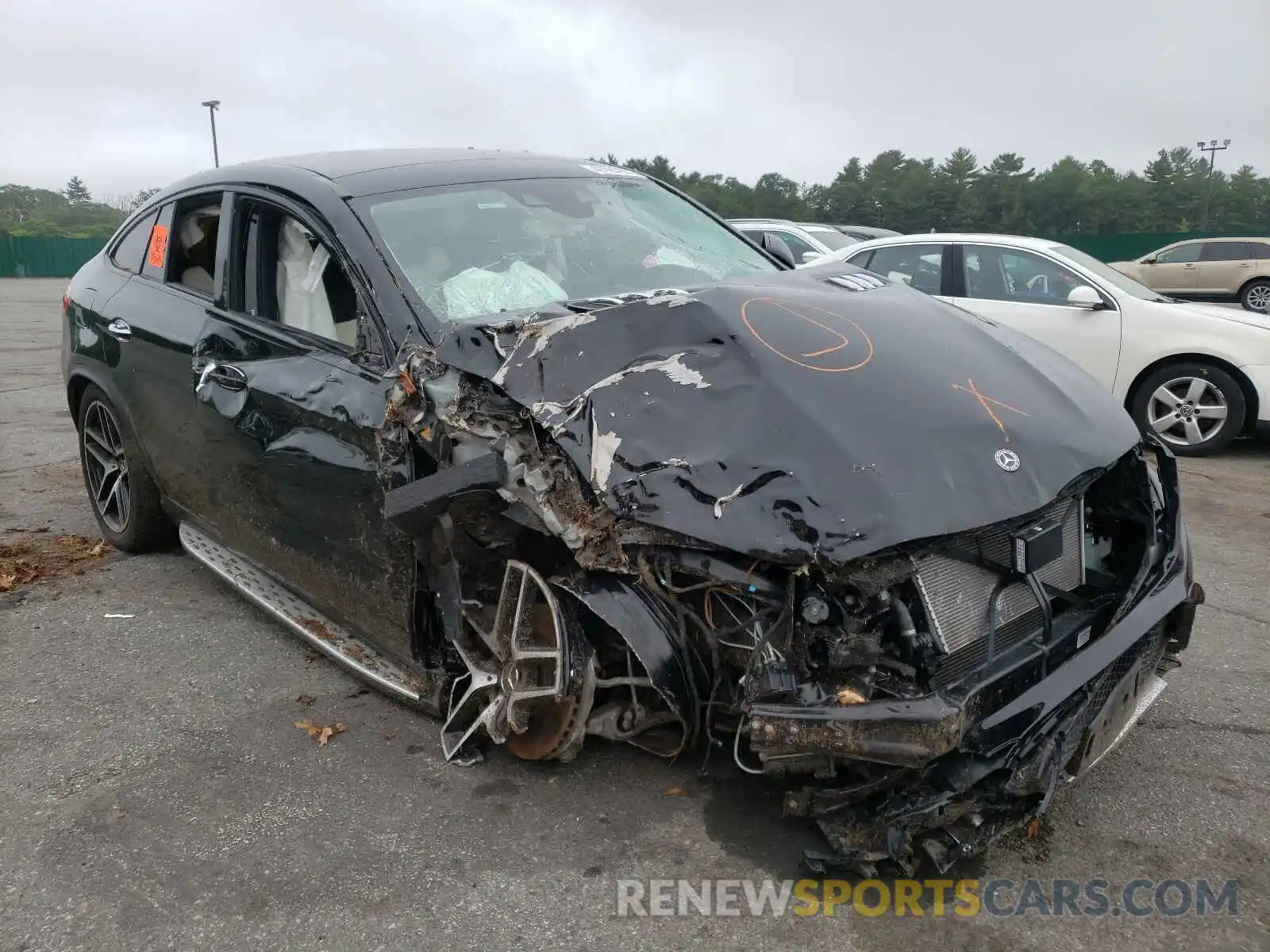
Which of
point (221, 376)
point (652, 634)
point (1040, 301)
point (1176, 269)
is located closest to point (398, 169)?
point (221, 376)

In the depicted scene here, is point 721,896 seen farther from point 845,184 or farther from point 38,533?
point 845,184

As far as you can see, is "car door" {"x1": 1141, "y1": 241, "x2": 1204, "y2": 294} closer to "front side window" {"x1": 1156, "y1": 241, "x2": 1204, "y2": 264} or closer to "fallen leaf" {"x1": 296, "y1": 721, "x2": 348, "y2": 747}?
"front side window" {"x1": 1156, "y1": 241, "x2": 1204, "y2": 264}

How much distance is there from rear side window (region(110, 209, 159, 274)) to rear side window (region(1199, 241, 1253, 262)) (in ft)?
63.3

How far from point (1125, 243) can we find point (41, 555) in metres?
33.9

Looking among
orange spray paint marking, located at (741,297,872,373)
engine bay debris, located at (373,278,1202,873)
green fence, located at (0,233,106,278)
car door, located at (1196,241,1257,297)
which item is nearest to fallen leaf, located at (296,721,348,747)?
engine bay debris, located at (373,278,1202,873)

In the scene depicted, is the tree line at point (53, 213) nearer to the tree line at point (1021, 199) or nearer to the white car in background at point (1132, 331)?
the tree line at point (1021, 199)

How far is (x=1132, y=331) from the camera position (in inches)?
273

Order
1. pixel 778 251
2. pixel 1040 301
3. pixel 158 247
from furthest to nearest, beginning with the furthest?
pixel 1040 301
pixel 158 247
pixel 778 251

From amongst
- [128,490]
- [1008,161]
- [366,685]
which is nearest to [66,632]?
[128,490]

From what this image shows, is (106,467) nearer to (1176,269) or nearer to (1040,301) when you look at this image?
(1040,301)

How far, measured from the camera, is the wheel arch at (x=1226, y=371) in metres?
6.77

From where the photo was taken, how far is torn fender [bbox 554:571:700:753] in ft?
7.51

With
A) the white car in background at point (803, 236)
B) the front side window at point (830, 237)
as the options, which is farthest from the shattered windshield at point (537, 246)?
the front side window at point (830, 237)

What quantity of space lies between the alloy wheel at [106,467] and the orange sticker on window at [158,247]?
720mm
